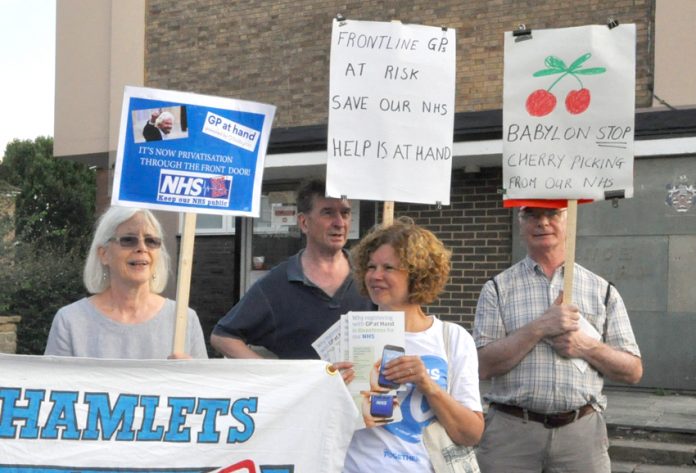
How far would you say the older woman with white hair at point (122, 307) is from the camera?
147 inches

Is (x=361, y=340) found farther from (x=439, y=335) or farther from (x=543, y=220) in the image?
(x=543, y=220)

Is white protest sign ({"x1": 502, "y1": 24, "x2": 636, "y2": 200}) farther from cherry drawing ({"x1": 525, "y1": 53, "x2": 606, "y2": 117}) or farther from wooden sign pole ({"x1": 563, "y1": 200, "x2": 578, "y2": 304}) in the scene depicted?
wooden sign pole ({"x1": 563, "y1": 200, "x2": 578, "y2": 304})

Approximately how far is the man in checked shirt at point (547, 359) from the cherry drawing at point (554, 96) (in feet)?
1.52

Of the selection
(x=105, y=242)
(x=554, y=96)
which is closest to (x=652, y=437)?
A: (x=554, y=96)

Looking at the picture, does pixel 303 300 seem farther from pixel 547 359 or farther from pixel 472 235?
pixel 472 235

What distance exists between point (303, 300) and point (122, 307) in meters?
0.76

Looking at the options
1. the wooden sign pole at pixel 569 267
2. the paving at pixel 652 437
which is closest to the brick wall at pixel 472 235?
the paving at pixel 652 437

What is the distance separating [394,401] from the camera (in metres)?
3.21

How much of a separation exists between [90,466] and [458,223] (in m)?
8.90

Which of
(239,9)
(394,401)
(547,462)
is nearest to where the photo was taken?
(394,401)

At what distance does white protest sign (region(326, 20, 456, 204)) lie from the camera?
409cm

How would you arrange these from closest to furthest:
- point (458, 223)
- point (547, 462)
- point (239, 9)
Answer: point (547, 462) → point (458, 223) → point (239, 9)

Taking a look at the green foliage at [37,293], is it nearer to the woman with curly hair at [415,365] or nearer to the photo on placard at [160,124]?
the photo on placard at [160,124]

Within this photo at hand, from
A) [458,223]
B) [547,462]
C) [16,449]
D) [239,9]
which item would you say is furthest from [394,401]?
[239,9]
